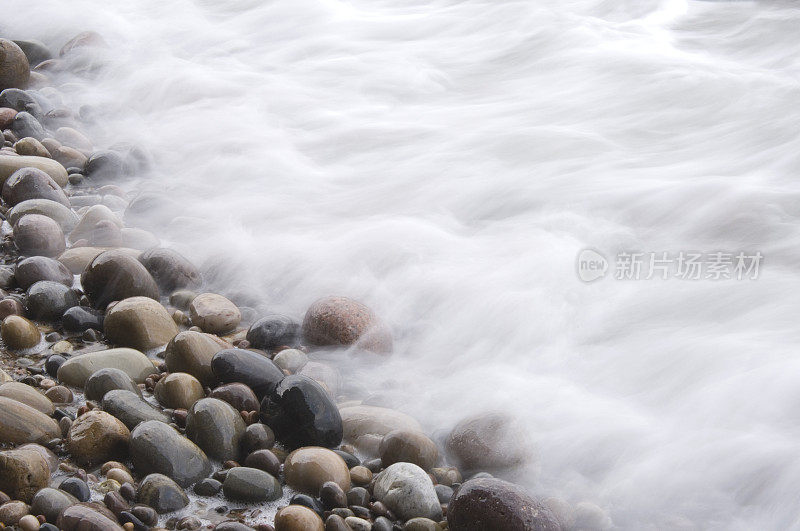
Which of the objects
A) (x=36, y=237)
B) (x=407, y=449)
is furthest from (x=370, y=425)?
(x=36, y=237)

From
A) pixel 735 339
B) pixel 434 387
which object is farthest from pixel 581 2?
pixel 434 387

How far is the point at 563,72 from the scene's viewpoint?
5668 mm

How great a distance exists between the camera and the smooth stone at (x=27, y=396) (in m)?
2.20

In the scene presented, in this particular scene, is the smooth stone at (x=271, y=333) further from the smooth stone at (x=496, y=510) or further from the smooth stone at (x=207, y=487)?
the smooth stone at (x=496, y=510)

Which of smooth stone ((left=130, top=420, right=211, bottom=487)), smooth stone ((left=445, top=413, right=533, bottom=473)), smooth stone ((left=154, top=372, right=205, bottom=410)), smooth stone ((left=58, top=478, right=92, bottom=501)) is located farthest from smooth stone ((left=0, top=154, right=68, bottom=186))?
smooth stone ((left=445, top=413, right=533, bottom=473))

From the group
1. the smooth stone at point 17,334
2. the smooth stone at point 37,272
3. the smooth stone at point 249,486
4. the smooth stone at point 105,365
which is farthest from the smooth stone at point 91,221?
the smooth stone at point 249,486

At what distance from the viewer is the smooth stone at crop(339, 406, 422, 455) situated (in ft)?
7.80

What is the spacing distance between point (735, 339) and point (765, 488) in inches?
31.0

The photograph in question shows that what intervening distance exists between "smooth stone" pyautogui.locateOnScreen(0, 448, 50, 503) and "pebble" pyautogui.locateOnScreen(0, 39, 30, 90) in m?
3.73

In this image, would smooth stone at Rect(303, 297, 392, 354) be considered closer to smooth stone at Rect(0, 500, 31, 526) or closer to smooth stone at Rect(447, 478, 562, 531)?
smooth stone at Rect(447, 478, 562, 531)

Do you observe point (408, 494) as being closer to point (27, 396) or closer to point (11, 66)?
point (27, 396)

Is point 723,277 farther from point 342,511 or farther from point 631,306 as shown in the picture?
point 342,511

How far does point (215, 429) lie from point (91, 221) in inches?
64.8

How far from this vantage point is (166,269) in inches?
126
